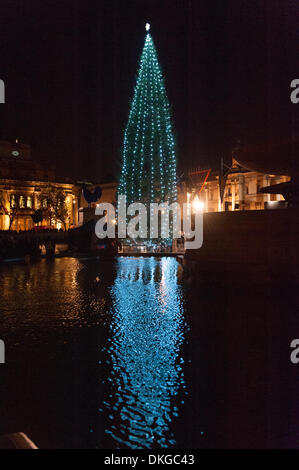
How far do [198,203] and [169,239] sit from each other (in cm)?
832

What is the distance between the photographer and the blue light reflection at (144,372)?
11.9 ft

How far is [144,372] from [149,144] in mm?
31544

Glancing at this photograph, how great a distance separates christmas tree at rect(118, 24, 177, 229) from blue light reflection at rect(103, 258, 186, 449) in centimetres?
2564

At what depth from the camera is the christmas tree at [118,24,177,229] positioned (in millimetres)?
34188

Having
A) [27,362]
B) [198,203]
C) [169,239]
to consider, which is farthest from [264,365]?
[169,239]

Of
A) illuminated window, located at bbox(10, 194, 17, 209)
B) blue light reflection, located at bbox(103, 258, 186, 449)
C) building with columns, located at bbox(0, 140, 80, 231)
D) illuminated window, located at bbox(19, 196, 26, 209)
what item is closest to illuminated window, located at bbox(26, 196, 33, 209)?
building with columns, located at bbox(0, 140, 80, 231)

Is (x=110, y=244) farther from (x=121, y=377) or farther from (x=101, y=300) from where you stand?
(x=121, y=377)

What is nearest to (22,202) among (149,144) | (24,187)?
(24,187)

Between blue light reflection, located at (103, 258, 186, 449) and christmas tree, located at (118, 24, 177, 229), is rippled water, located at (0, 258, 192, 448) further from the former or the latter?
christmas tree, located at (118, 24, 177, 229)

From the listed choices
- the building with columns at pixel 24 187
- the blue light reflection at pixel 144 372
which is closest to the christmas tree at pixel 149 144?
the blue light reflection at pixel 144 372

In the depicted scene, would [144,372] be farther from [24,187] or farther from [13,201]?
[24,187]

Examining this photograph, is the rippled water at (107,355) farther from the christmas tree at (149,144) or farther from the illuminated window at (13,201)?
the illuminated window at (13,201)

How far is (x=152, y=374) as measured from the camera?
501 cm

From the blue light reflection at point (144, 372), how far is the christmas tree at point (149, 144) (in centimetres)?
2564
